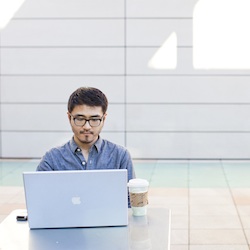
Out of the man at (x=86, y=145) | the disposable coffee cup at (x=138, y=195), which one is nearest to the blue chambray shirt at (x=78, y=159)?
the man at (x=86, y=145)

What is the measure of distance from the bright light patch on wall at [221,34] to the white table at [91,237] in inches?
205

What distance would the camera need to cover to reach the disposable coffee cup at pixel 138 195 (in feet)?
7.61

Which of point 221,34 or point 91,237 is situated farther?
point 221,34

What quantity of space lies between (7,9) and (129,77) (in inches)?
71.7

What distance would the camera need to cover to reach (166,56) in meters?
7.30

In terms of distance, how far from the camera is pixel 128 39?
730cm

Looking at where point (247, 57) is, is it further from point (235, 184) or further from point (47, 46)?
point (47, 46)

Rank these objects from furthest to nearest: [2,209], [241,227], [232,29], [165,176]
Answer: [232,29] < [165,176] < [2,209] < [241,227]

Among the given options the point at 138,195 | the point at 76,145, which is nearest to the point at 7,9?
the point at 76,145

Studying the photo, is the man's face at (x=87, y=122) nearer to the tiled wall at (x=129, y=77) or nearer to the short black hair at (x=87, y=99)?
the short black hair at (x=87, y=99)

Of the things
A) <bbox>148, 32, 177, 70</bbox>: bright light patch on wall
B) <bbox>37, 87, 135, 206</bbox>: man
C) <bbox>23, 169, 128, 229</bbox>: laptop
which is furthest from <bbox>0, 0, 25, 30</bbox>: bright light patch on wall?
<bbox>23, 169, 128, 229</bbox>: laptop

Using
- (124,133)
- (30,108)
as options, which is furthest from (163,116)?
(30,108)

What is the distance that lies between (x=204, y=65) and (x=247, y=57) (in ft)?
1.82

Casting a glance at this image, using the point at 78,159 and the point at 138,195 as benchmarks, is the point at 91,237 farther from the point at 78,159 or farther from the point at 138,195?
the point at 78,159
